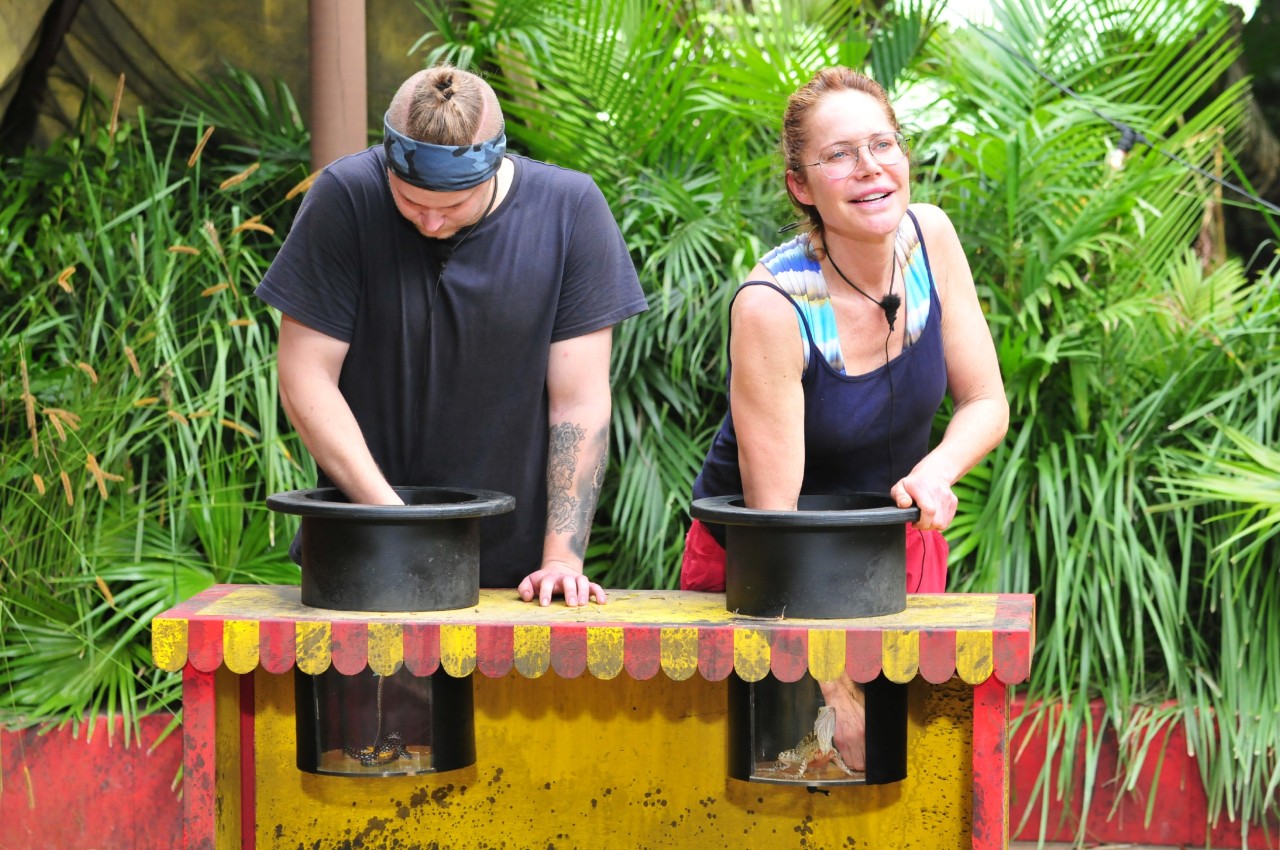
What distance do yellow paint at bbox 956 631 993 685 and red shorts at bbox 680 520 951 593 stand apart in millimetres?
516

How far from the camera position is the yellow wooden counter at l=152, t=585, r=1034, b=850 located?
6.73ft

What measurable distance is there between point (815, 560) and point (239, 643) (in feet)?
2.81

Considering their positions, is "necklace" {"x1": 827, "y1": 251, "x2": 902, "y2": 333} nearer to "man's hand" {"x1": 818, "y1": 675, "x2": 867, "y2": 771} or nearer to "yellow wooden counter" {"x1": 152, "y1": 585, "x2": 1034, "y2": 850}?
"yellow wooden counter" {"x1": 152, "y1": 585, "x2": 1034, "y2": 850}

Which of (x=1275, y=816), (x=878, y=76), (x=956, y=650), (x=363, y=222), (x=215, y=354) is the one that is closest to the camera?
(x=956, y=650)

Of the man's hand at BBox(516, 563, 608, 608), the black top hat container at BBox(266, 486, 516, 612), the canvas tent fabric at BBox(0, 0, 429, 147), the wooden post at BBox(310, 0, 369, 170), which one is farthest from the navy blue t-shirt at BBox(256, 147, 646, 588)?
the canvas tent fabric at BBox(0, 0, 429, 147)

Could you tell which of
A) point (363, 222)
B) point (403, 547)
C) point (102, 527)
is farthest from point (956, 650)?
point (102, 527)

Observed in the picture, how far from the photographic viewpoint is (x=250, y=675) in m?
Answer: 2.47

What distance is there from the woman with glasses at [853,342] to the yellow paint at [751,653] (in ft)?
0.49

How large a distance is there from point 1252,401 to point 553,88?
87.6 inches

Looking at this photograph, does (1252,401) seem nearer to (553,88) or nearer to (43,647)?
(553,88)

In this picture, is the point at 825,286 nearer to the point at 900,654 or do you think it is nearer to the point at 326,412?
the point at 900,654

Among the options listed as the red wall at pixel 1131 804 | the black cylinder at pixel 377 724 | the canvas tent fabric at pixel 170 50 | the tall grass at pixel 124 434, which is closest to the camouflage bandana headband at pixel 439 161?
the black cylinder at pixel 377 724

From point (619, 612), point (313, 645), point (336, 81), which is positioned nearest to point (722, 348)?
point (336, 81)

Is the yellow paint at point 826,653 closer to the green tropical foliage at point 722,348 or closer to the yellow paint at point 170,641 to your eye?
the yellow paint at point 170,641
